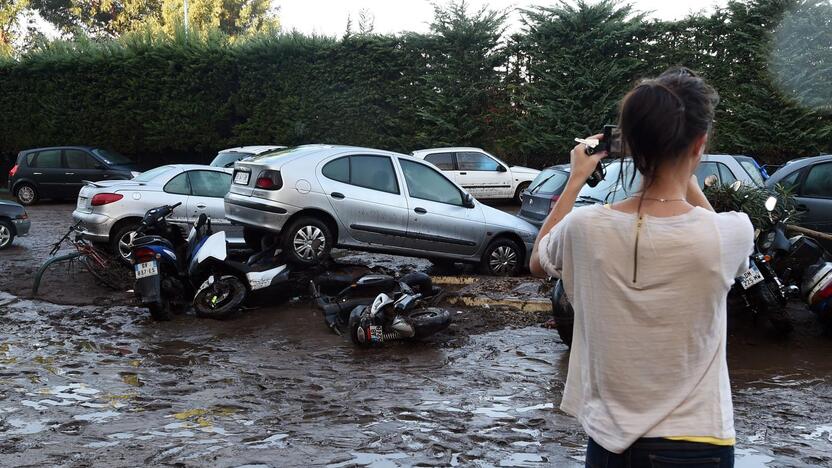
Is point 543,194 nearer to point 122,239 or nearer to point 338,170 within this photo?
point 338,170

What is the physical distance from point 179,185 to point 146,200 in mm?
689

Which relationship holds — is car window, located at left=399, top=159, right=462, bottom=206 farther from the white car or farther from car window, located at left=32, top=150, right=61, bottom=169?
car window, located at left=32, top=150, right=61, bottom=169

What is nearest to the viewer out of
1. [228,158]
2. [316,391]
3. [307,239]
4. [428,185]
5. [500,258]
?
[316,391]

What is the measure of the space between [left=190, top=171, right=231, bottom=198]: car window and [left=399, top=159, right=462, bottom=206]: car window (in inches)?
133

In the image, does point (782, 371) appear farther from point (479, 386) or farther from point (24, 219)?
point (24, 219)

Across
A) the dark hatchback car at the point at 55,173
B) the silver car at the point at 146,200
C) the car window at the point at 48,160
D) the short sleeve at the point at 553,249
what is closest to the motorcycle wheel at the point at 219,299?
the silver car at the point at 146,200

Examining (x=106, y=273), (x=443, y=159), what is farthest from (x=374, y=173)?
(x=443, y=159)

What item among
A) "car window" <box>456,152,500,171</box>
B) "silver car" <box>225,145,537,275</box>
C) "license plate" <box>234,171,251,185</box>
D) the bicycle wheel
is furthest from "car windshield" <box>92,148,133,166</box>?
"silver car" <box>225,145,537,275</box>

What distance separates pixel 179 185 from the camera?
41.2 ft

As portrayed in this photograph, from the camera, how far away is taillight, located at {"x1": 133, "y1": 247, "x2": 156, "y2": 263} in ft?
28.2

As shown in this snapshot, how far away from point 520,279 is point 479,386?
414 cm

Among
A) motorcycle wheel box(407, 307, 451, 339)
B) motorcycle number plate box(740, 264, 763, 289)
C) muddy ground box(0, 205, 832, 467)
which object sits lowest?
muddy ground box(0, 205, 832, 467)

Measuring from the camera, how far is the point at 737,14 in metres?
21.6

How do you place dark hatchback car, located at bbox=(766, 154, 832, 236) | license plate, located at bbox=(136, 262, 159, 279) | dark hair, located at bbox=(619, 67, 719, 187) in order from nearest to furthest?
dark hair, located at bbox=(619, 67, 719, 187)
license plate, located at bbox=(136, 262, 159, 279)
dark hatchback car, located at bbox=(766, 154, 832, 236)
